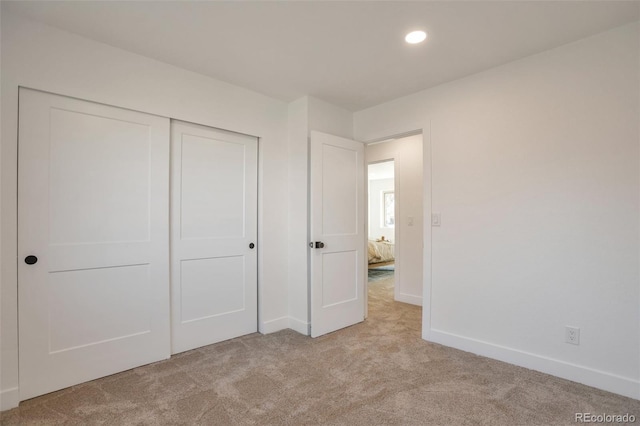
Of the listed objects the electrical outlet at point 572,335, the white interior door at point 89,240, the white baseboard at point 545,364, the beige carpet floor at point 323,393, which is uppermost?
the white interior door at point 89,240

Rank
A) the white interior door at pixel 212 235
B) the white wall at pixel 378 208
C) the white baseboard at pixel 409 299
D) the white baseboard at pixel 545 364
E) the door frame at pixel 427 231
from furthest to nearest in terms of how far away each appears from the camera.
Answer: the white wall at pixel 378 208
the white baseboard at pixel 409 299
the door frame at pixel 427 231
the white interior door at pixel 212 235
the white baseboard at pixel 545 364

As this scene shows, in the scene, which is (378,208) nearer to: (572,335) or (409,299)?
(409,299)

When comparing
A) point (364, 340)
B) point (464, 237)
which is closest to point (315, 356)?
point (364, 340)

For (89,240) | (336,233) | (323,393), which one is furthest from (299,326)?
(89,240)

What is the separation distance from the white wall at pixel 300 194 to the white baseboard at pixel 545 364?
1313 millimetres

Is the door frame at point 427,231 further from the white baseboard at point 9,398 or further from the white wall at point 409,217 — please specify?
the white baseboard at point 9,398

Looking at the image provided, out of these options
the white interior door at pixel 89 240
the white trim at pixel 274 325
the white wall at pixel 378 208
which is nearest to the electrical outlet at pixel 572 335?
the white trim at pixel 274 325

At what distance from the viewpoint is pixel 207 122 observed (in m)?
2.89

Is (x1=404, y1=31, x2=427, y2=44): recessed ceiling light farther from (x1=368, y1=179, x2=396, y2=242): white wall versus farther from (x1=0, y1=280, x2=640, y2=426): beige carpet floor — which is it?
(x1=368, y1=179, x2=396, y2=242): white wall

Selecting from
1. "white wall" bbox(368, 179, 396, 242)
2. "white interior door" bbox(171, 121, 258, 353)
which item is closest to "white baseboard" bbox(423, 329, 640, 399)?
"white interior door" bbox(171, 121, 258, 353)

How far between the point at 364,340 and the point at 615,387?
71.1 inches

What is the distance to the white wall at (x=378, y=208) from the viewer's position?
953 cm

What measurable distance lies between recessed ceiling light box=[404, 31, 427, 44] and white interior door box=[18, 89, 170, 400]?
2.00m

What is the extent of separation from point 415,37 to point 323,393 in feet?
8.25
